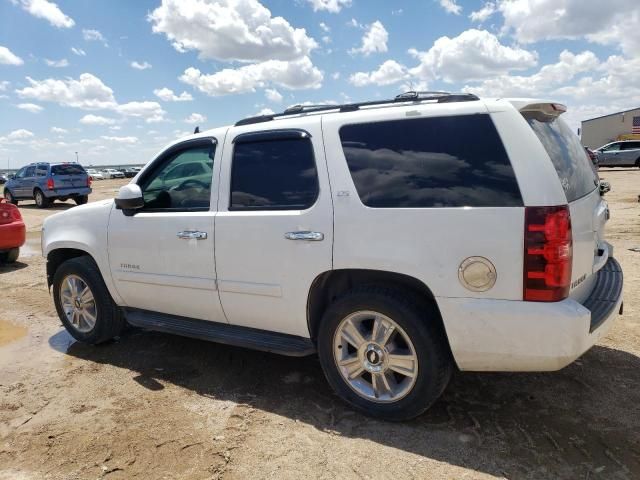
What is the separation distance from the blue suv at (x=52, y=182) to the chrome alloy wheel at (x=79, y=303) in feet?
53.9

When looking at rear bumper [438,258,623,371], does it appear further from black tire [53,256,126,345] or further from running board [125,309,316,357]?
black tire [53,256,126,345]

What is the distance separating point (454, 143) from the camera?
2.89 metres

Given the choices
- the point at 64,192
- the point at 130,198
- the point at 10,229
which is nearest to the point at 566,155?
the point at 130,198

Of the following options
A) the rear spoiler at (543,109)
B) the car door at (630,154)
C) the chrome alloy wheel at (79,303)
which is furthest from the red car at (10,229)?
the car door at (630,154)

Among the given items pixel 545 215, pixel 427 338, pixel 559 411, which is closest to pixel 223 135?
pixel 427 338

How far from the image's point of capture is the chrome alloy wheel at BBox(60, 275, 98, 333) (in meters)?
4.67

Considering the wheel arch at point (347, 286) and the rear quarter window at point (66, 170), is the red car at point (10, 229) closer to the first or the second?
the wheel arch at point (347, 286)

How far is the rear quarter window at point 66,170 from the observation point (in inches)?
757

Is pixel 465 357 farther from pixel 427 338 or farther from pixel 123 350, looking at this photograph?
pixel 123 350

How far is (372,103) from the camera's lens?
11.3 feet

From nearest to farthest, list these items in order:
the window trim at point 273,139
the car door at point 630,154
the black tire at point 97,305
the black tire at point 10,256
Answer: the window trim at point 273,139 < the black tire at point 97,305 < the black tire at point 10,256 < the car door at point 630,154

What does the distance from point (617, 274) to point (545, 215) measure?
134cm

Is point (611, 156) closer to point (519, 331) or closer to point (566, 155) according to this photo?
point (566, 155)

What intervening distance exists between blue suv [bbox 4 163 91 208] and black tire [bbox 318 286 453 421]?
1901 cm
